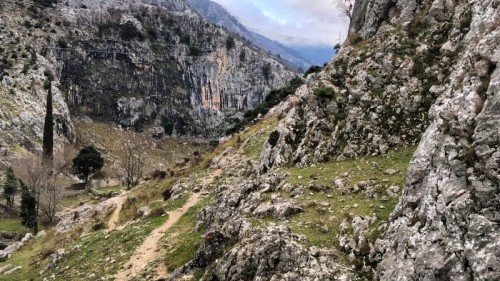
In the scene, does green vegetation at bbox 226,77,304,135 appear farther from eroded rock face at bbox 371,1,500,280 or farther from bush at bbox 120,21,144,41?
bush at bbox 120,21,144,41

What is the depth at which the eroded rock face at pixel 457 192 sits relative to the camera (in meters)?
11.8

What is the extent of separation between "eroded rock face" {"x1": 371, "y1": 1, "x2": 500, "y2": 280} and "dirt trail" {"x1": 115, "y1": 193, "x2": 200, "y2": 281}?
53.5ft

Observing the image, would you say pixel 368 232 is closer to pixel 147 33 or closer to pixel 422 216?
pixel 422 216

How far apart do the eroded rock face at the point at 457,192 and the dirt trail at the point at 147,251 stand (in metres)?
16.3

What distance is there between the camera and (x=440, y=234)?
1280 centimetres

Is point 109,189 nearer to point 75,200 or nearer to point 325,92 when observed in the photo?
point 75,200

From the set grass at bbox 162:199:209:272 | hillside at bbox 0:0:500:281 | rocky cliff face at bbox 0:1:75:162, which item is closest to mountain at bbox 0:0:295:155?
rocky cliff face at bbox 0:1:75:162

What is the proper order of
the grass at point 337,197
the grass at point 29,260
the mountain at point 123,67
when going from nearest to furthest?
the grass at point 337,197, the grass at point 29,260, the mountain at point 123,67

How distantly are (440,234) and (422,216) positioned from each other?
48.7 inches

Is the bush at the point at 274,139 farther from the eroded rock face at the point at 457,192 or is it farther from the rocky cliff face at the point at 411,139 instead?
the eroded rock face at the point at 457,192

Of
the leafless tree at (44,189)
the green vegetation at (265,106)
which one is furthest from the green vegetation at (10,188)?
the green vegetation at (265,106)

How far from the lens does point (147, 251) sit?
29.6 meters

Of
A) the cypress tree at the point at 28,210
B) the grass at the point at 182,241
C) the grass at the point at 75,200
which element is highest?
the grass at the point at 182,241

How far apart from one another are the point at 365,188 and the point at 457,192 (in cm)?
859
